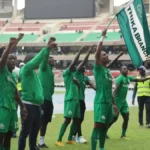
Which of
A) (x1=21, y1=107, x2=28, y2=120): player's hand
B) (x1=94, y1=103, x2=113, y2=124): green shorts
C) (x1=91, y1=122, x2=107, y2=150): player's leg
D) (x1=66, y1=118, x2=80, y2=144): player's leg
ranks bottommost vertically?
(x1=66, y1=118, x2=80, y2=144): player's leg

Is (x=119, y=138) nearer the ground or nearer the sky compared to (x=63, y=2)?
nearer the ground

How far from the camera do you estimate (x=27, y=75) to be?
6785 millimetres

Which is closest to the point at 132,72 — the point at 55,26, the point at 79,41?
the point at 79,41

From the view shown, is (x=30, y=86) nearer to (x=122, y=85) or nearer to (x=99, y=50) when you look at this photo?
(x=99, y=50)

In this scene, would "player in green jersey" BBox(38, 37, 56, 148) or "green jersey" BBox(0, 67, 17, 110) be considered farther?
"player in green jersey" BBox(38, 37, 56, 148)

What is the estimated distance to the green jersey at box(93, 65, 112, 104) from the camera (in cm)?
707

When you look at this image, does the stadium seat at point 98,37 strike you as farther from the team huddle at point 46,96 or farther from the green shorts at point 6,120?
the green shorts at point 6,120

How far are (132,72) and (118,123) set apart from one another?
3147 cm

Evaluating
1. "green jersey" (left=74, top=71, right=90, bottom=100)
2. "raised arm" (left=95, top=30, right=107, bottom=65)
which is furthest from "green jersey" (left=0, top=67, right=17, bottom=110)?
"green jersey" (left=74, top=71, right=90, bottom=100)

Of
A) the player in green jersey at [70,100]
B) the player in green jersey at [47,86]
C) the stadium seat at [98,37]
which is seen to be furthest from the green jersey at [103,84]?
the stadium seat at [98,37]

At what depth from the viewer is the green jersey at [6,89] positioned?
5816 mm

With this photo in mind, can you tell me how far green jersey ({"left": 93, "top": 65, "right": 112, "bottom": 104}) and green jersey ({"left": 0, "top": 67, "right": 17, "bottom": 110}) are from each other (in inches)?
65.9

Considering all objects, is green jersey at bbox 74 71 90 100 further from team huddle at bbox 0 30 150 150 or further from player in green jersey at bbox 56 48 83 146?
player in green jersey at bbox 56 48 83 146

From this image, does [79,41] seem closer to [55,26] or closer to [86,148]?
[55,26]
